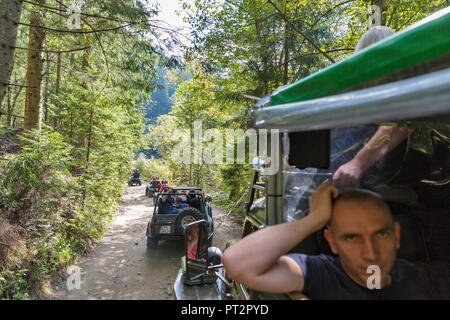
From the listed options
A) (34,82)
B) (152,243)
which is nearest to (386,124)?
(152,243)

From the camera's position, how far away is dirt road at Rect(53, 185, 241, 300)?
16.5ft

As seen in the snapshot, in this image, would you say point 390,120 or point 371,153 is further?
point 371,153

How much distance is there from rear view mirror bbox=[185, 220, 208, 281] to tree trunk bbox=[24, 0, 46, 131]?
19.7ft

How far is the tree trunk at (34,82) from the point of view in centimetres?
650

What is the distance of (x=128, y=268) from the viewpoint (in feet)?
20.7

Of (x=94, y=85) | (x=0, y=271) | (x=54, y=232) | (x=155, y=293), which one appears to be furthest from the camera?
(x=94, y=85)

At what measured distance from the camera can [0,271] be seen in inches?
157

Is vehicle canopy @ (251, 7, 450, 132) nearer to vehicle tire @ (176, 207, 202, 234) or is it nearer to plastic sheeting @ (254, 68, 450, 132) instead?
plastic sheeting @ (254, 68, 450, 132)

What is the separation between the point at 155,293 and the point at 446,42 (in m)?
5.69

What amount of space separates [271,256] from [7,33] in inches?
213

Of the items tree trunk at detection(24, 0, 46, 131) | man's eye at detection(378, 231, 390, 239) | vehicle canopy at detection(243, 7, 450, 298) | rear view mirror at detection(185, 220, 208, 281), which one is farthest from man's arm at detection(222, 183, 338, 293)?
tree trunk at detection(24, 0, 46, 131)

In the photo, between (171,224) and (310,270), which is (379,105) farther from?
(171,224)
